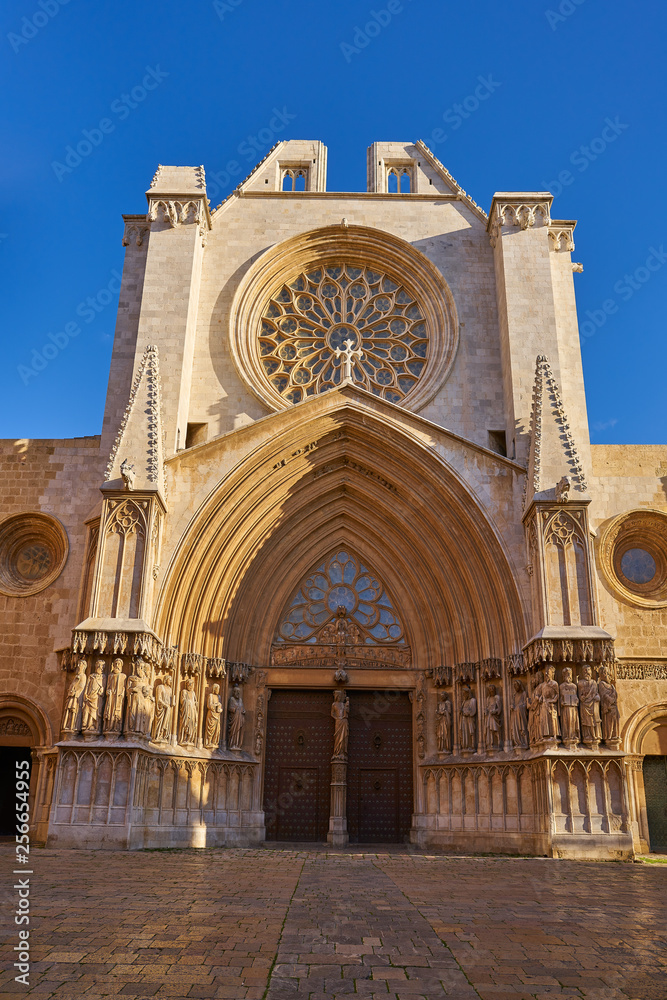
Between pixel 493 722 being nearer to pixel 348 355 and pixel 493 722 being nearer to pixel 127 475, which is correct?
pixel 127 475

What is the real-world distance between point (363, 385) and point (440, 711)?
6903mm

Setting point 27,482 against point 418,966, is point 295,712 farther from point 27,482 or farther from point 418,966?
point 418,966

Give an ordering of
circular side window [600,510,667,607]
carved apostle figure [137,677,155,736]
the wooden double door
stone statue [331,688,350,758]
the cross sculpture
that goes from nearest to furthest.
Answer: carved apostle figure [137,677,155,736], the wooden double door, stone statue [331,688,350,758], circular side window [600,510,667,607], the cross sculpture

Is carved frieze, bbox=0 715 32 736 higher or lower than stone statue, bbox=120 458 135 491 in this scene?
lower

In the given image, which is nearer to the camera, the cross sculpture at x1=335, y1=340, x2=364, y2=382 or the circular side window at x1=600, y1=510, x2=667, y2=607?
the circular side window at x1=600, y1=510, x2=667, y2=607

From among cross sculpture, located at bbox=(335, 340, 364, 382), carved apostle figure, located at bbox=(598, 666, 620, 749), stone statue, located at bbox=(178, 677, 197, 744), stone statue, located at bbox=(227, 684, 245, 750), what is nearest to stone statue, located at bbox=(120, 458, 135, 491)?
stone statue, located at bbox=(178, 677, 197, 744)

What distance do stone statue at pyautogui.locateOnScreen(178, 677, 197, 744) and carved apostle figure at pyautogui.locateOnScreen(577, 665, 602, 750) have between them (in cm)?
627

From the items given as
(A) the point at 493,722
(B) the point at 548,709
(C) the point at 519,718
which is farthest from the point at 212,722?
(B) the point at 548,709

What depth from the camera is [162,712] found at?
43.0 ft

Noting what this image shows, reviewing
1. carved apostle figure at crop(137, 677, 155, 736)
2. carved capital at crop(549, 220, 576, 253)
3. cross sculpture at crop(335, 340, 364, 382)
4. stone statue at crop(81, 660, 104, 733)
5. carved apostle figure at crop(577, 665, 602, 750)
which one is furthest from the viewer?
carved capital at crop(549, 220, 576, 253)

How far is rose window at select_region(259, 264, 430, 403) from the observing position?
17.4 m

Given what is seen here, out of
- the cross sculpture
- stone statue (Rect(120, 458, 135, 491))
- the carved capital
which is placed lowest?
stone statue (Rect(120, 458, 135, 491))

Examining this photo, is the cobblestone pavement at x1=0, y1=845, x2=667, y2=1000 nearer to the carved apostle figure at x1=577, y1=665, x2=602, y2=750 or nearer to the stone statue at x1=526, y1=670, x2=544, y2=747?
the carved apostle figure at x1=577, y1=665, x2=602, y2=750

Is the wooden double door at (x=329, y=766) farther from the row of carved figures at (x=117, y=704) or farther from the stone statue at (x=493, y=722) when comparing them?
the row of carved figures at (x=117, y=704)
